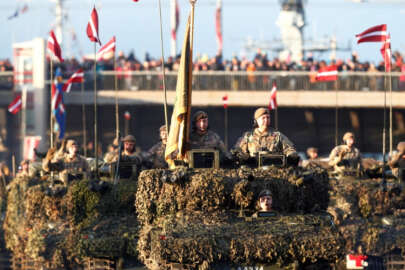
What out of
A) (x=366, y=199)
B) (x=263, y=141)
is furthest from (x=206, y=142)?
(x=366, y=199)

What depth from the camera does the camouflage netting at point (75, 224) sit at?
21250mm

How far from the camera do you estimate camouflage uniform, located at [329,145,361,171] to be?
88.6 feet

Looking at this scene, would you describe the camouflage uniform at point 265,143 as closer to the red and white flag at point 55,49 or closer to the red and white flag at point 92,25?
the red and white flag at point 92,25

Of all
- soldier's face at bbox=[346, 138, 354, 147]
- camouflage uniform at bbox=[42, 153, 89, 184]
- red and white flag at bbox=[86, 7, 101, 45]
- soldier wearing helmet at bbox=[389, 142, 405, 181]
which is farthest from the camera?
red and white flag at bbox=[86, 7, 101, 45]

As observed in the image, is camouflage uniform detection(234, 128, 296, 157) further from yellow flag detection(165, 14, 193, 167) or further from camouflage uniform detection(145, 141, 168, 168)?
camouflage uniform detection(145, 141, 168, 168)

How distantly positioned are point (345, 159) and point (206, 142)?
772cm

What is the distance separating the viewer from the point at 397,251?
24109 millimetres

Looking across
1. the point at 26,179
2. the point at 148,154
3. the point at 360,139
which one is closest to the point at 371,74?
the point at 360,139

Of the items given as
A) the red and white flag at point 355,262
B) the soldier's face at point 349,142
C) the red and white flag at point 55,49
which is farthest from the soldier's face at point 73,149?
the red and white flag at point 55,49

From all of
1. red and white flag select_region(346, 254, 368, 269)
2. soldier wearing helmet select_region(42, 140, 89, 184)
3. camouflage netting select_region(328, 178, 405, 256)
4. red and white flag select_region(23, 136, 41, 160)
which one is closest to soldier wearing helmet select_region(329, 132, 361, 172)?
camouflage netting select_region(328, 178, 405, 256)

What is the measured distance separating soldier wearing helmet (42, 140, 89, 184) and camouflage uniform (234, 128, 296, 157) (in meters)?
5.88

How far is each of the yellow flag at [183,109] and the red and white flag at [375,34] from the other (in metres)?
12.3

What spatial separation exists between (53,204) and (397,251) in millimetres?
6608

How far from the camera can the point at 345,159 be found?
27.4m
